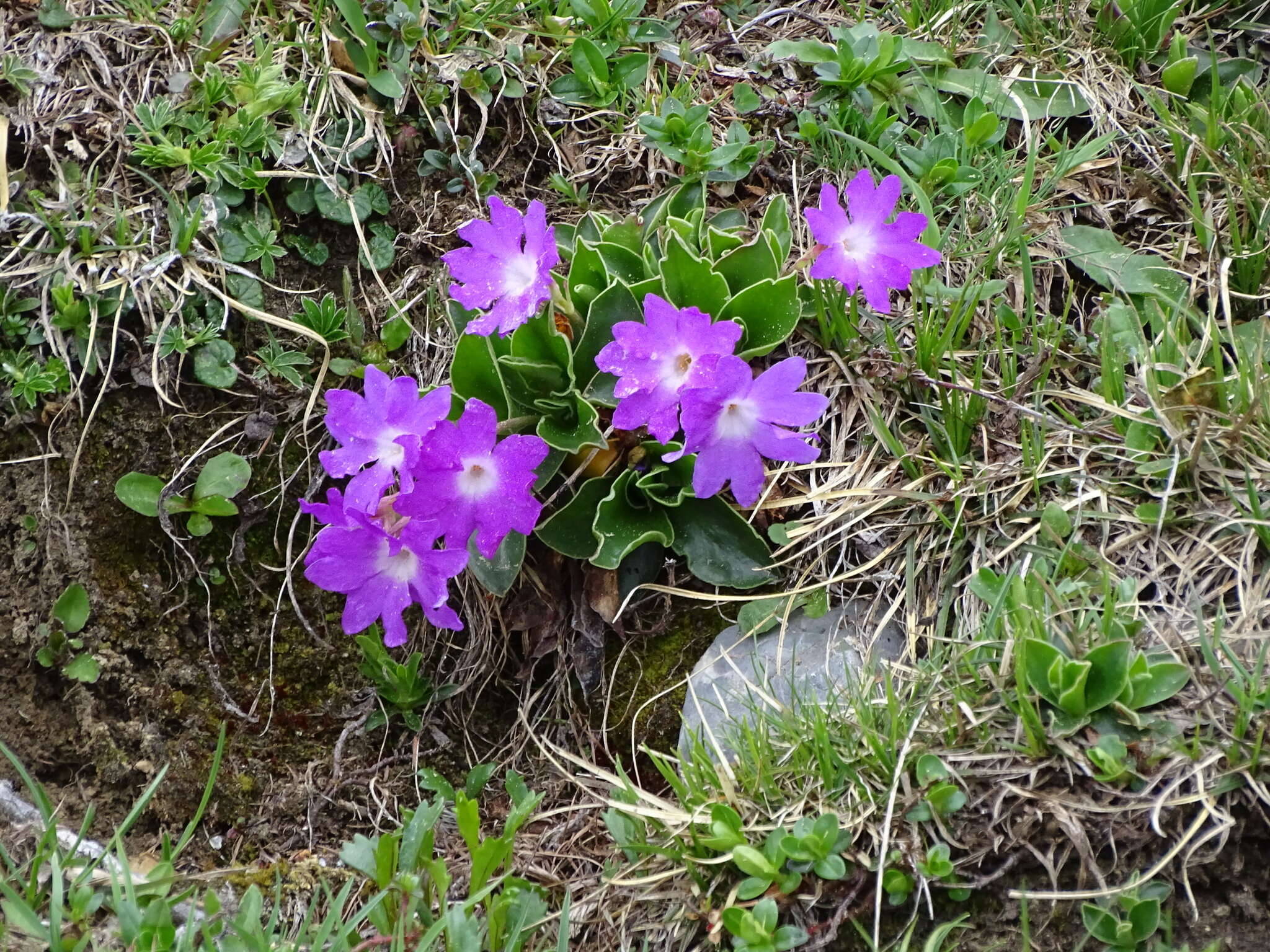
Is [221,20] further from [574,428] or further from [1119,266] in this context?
[1119,266]

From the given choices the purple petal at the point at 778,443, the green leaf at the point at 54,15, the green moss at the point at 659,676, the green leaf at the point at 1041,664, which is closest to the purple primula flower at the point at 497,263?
the purple petal at the point at 778,443

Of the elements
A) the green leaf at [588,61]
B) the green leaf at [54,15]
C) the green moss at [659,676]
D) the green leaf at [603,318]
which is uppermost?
the green leaf at [54,15]

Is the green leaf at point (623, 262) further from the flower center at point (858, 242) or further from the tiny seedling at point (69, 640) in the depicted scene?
the tiny seedling at point (69, 640)

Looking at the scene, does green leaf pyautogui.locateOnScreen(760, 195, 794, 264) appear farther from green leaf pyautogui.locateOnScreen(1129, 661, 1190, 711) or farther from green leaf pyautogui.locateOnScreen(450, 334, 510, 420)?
green leaf pyautogui.locateOnScreen(1129, 661, 1190, 711)

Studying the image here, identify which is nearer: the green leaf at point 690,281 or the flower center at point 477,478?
the flower center at point 477,478

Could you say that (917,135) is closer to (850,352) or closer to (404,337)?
(850,352)

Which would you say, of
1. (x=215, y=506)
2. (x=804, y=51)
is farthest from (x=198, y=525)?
(x=804, y=51)

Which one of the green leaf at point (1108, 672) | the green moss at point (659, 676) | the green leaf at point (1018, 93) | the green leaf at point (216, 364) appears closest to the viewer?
the green leaf at point (1108, 672)
